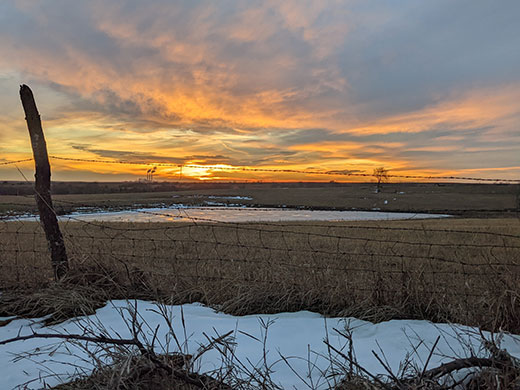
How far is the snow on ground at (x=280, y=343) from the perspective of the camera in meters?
2.67

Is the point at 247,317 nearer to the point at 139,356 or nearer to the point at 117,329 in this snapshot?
the point at 117,329

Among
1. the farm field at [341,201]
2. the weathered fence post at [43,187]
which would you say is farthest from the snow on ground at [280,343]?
the farm field at [341,201]

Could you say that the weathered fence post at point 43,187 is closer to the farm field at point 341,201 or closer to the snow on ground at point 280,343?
the snow on ground at point 280,343

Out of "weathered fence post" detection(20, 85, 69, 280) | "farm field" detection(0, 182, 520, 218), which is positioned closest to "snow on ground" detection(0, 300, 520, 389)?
"weathered fence post" detection(20, 85, 69, 280)

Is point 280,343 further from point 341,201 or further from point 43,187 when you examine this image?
point 341,201

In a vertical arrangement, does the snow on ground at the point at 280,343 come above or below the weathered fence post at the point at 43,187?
below

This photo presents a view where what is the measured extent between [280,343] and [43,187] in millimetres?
3869

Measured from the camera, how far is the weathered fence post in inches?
192

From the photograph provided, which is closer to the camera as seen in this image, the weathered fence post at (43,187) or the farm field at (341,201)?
the weathered fence post at (43,187)

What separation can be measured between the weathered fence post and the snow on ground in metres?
1.09

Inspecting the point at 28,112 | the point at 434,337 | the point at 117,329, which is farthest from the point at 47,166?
the point at 434,337

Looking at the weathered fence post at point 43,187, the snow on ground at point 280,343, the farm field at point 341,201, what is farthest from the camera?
the farm field at point 341,201

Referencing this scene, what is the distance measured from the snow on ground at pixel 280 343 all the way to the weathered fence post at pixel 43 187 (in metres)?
1.09

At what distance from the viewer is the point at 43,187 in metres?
4.93
